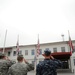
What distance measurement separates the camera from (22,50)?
44781mm

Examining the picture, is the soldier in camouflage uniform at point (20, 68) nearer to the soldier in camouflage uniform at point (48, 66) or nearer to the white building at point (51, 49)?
the soldier in camouflage uniform at point (48, 66)

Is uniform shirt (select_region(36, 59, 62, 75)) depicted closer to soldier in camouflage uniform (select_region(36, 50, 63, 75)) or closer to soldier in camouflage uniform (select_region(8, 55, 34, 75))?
soldier in camouflage uniform (select_region(36, 50, 63, 75))

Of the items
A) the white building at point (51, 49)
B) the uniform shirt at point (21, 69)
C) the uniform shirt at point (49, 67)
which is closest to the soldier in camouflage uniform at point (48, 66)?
the uniform shirt at point (49, 67)

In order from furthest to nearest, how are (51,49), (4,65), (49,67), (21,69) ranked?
(51,49), (4,65), (21,69), (49,67)

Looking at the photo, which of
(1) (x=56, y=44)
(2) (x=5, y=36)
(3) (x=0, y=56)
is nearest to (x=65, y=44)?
(1) (x=56, y=44)

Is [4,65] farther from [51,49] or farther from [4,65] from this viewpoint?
[51,49]

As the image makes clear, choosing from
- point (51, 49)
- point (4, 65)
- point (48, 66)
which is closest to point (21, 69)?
point (4, 65)

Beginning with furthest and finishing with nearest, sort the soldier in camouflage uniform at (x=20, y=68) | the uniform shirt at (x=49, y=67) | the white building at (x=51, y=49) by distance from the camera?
the white building at (x=51, y=49) < the soldier in camouflage uniform at (x=20, y=68) < the uniform shirt at (x=49, y=67)

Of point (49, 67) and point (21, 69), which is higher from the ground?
point (49, 67)

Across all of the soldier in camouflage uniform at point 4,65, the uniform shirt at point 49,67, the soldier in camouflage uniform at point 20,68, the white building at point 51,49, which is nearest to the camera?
the uniform shirt at point 49,67

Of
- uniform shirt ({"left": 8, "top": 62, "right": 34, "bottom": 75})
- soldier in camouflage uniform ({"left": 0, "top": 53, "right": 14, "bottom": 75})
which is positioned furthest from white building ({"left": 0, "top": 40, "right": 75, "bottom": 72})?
uniform shirt ({"left": 8, "top": 62, "right": 34, "bottom": 75})

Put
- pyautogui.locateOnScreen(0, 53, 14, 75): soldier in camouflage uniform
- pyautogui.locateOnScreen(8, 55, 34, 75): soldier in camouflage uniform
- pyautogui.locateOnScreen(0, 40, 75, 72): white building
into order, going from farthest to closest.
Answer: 1. pyautogui.locateOnScreen(0, 40, 75, 72): white building
2. pyautogui.locateOnScreen(0, 53, 14, 75): soldier in camouflage uniform
3. pyautogui.locateOnScreen(8, 55, 34, 75): soldier in camouflage uniform

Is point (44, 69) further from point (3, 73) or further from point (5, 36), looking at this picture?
point (5, 36)

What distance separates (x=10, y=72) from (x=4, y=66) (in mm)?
560
